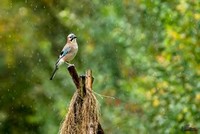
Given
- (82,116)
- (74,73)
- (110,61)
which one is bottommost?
(82,116)

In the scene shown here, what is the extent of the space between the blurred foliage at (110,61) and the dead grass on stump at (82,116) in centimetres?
411

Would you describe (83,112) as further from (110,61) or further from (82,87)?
(110,61)

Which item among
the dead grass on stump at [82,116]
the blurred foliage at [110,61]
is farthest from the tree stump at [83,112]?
the blurred foliage at [110,61]

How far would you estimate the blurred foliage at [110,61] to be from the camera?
12383mm

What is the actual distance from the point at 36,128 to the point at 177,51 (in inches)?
201

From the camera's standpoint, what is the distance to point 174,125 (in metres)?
12.4

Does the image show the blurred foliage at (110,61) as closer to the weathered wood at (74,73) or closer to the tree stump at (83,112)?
the tree stump at (83,112)

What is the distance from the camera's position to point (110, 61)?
50.9ft

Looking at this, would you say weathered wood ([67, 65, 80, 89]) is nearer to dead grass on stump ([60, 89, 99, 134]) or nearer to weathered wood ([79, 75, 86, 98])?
weathered wood ([79, 75, 86, 98])

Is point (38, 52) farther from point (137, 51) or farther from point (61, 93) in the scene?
point (137, 51)

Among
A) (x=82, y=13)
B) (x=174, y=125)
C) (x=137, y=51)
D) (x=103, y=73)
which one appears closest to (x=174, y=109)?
(x=174, y=125)

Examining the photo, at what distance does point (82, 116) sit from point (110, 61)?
25.3 ft

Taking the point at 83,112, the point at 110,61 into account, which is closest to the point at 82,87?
the point at 83,112

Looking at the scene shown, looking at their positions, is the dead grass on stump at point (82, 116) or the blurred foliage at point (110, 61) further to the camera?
the blurred foliage at point (110, 61)
